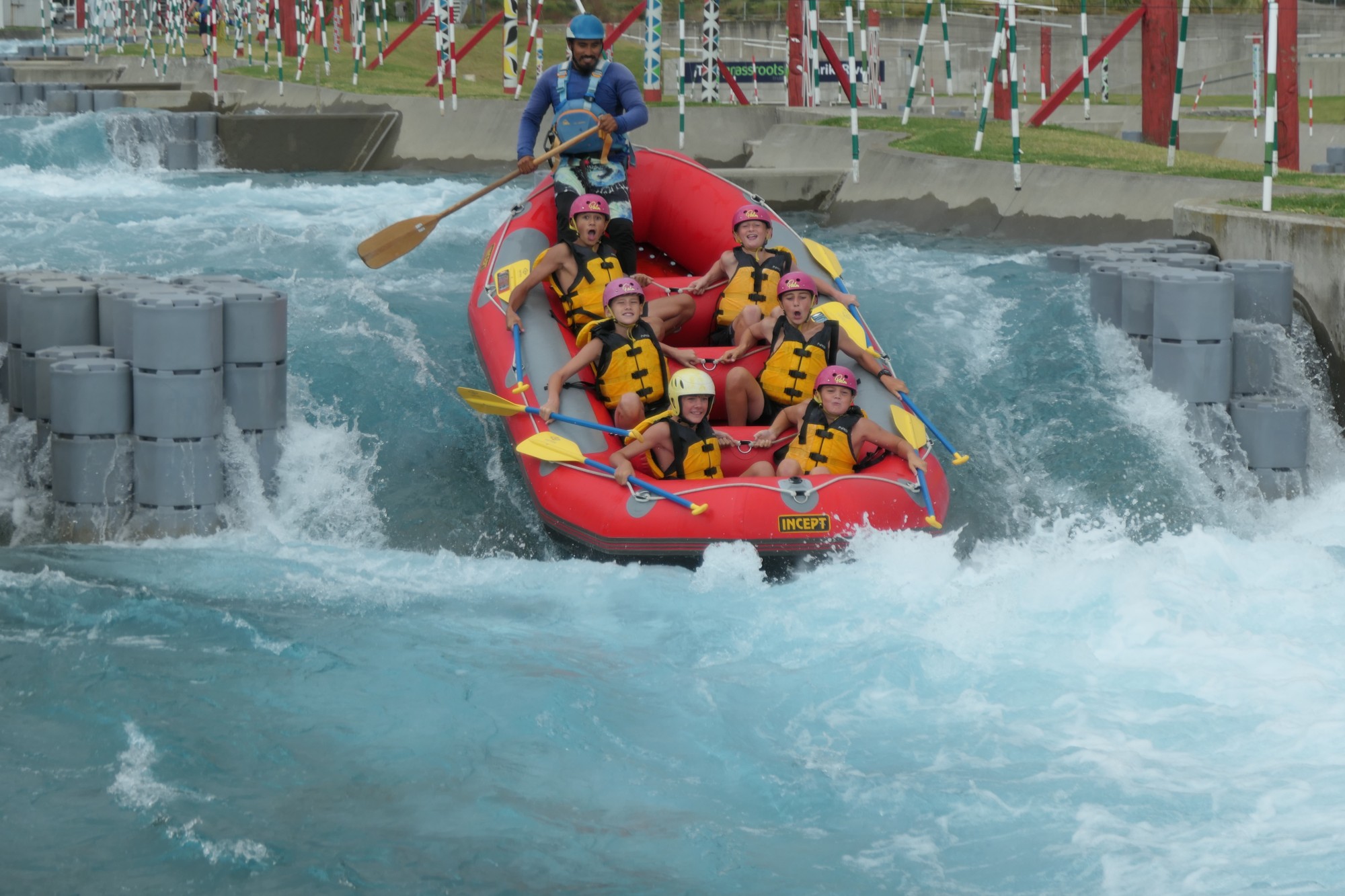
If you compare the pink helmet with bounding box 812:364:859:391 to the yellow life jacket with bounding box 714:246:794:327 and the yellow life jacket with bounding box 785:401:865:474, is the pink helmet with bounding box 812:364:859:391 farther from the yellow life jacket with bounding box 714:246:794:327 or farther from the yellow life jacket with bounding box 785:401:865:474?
the yellow life jacket with bounding box 714:246:794:327

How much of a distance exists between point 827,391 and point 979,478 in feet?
4.42

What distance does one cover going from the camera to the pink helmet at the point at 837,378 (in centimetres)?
591

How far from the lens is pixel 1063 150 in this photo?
1148cm

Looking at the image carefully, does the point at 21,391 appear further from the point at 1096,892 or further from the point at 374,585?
the point at 1096,892

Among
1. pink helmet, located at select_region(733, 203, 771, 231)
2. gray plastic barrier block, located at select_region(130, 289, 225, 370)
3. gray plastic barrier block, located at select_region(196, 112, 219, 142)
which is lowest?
gray plastic barrier block, located at select_region(130, 289, 225, 370)

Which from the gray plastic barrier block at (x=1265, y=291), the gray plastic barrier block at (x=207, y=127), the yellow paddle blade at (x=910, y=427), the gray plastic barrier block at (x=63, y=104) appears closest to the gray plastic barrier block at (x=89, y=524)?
the yellow paddle blade at (x=910, y=427)

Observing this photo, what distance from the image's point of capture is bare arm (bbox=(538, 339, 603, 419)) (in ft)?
19.8

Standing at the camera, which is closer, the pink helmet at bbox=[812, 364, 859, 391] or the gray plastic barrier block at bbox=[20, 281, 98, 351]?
the pink helmet at bbox=[812, 364, 859, 391]

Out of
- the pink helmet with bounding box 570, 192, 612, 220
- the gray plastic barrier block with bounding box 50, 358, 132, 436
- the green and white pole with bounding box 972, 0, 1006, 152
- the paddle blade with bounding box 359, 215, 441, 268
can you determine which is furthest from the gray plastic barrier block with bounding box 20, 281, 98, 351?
the green and white pole with bounding box 972, 0, 1006, 152

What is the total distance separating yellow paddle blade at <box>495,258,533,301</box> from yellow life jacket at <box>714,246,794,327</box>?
93 cm

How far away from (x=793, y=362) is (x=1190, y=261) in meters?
2.47

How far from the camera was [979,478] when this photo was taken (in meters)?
6.95

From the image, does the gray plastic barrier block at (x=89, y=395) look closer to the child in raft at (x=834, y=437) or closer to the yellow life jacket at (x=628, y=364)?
the yellow life jacket at (x=628, y=364)

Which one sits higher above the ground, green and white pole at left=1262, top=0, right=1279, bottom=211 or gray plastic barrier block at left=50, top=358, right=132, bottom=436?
green and white pole at left=1262, top=0, right=1279, bottom=211
